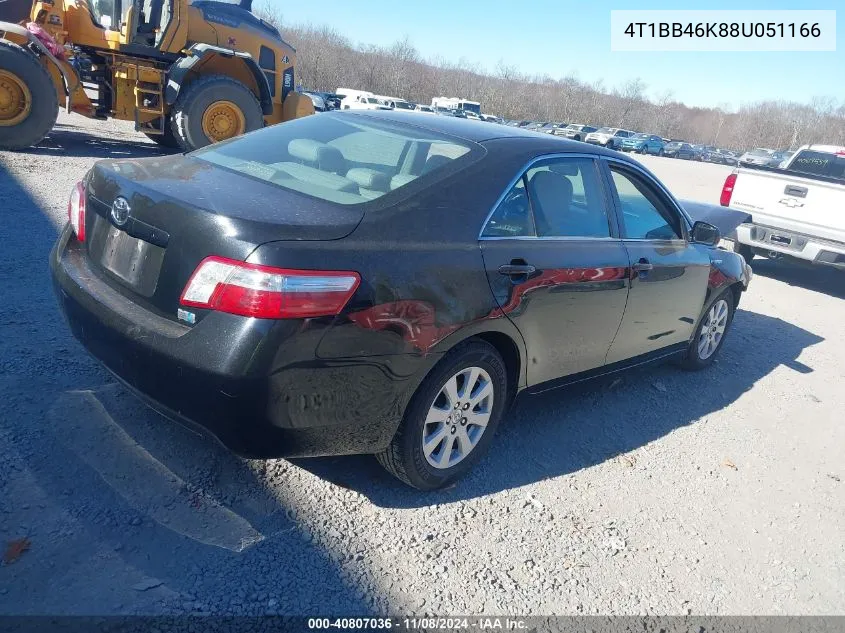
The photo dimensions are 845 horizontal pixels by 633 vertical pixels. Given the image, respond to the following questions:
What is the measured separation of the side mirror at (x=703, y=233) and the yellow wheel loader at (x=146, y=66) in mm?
8519

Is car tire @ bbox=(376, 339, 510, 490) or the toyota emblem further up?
the toyota emblem

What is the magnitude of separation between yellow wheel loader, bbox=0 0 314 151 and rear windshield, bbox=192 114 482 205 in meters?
8.00

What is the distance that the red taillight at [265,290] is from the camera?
2.35 metres

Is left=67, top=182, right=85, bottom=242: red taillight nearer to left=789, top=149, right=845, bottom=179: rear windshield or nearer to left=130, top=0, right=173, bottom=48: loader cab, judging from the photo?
left=130, top=0, right=173, bottom=48: loader cab

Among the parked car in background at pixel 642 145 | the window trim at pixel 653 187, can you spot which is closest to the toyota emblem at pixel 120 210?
the window trim at pixel 653 187

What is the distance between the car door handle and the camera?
3096 mm

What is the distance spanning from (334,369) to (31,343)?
2365 millimetres

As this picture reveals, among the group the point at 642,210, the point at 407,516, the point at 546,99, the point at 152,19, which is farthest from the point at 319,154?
the point at 546,99

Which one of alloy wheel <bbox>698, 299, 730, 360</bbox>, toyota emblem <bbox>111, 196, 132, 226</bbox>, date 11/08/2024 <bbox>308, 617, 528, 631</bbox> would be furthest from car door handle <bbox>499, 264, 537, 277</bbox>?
alloy wheel <bbox>698, 299, 730, 360</bbox>

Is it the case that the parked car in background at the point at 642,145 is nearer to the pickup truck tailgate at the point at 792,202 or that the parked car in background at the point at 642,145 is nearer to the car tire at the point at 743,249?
the car tire at the point at 743,249

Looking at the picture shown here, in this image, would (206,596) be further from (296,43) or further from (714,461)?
(296,43)

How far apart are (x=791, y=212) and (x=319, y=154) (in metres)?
7.65

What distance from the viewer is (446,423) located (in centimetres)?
311

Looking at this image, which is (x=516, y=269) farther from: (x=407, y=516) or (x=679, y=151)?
(x=679, y=151)
